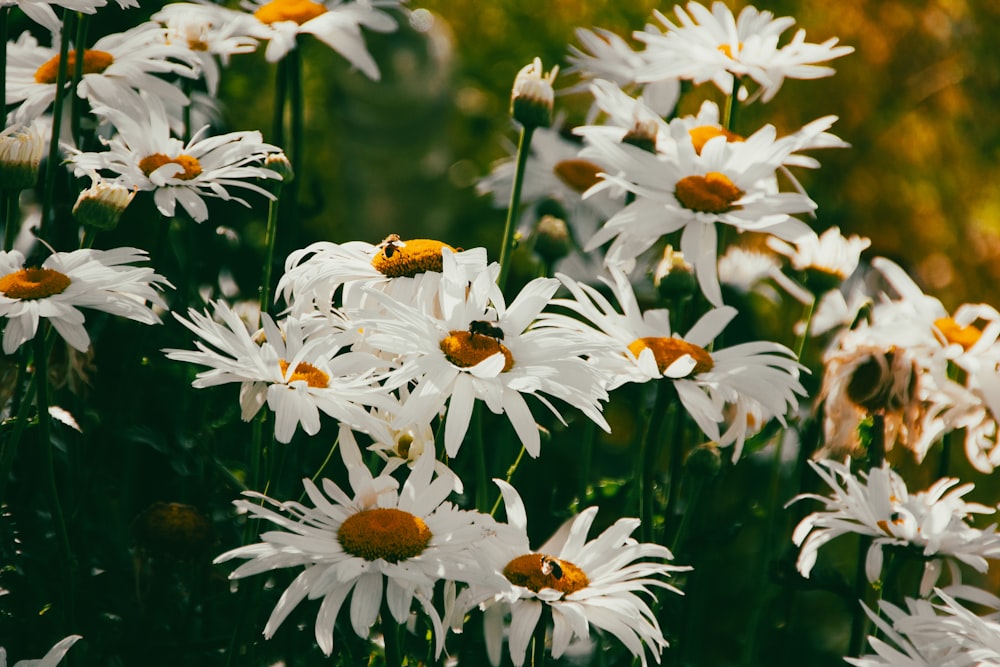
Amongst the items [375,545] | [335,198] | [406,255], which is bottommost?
[335,198]

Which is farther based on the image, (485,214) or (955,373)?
(485,214)

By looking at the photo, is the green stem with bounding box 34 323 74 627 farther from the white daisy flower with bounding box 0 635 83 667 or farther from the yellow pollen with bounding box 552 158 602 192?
the yellow pollen with bounding box 552 158 602 192

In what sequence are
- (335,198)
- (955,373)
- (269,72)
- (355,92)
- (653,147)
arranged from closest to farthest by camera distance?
(653,147) < (955,373) < (269,72) < (355,92) < (335,198)

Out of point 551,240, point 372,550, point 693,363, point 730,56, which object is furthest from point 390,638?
point 730,56

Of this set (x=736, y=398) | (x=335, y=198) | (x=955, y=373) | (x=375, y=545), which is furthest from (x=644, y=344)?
(x=335, y=198)

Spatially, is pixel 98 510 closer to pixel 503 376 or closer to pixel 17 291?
pixel 17 291

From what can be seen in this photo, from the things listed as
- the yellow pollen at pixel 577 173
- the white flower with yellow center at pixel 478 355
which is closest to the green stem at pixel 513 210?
the white flower with yellow center at pixel 478 355

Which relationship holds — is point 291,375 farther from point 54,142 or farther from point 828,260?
point 828,260
